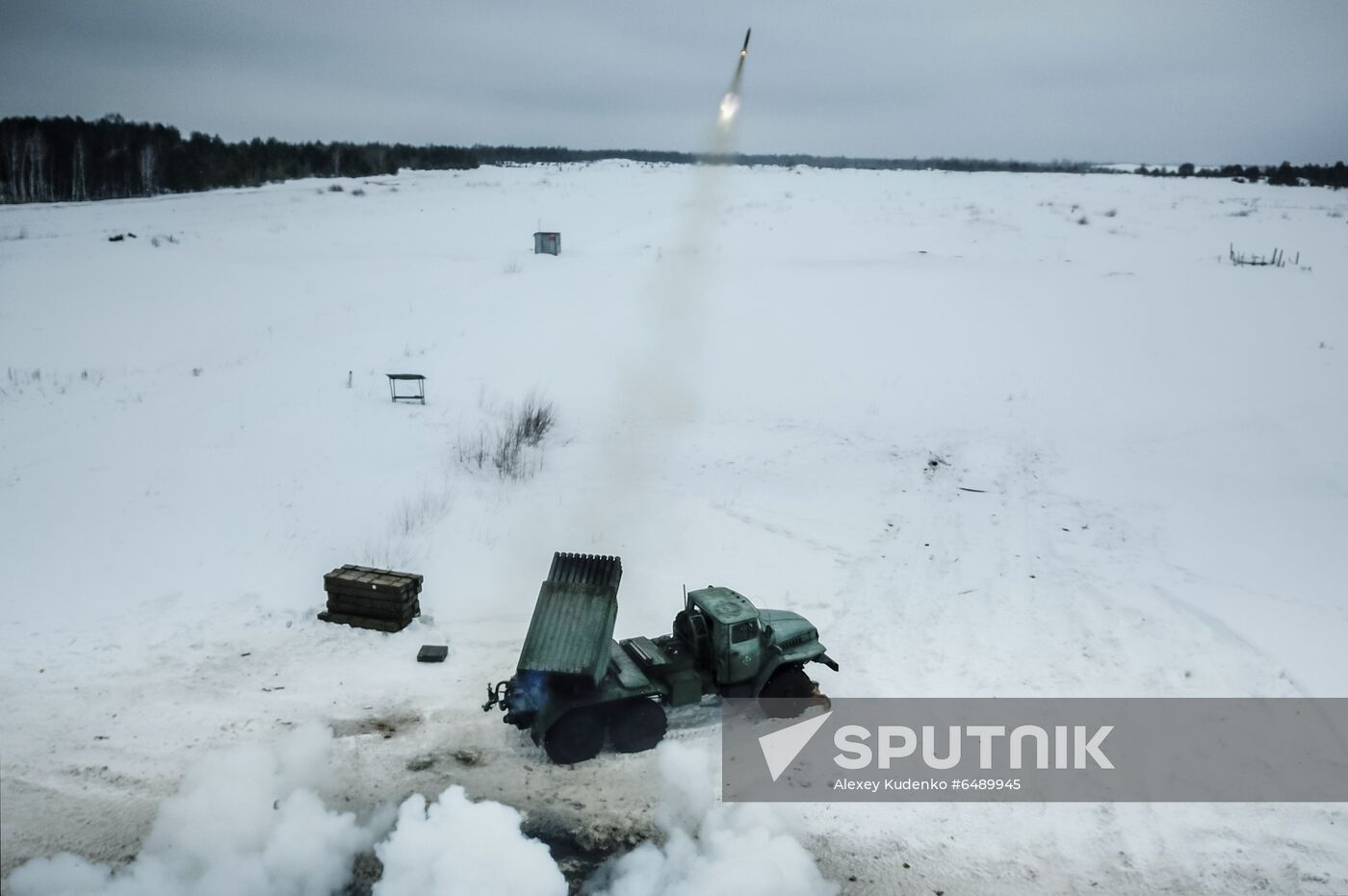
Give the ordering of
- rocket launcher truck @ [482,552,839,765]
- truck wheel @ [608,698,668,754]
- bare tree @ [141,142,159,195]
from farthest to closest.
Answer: bare tree @ [141,142,159,195] < truck wheel @ [608,698,668,754] < rocket launcher truck @ [482,552,839,765]

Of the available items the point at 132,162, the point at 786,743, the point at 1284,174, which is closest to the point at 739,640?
the point at 786,743

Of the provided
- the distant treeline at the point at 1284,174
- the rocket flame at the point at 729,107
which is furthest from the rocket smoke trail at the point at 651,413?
the distant treeline at the point at 1284,174

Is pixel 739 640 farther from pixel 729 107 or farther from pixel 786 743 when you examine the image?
pixel 729 107

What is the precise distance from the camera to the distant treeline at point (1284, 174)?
71312mm

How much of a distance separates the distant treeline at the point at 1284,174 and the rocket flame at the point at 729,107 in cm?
7702

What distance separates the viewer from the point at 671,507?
15.6m

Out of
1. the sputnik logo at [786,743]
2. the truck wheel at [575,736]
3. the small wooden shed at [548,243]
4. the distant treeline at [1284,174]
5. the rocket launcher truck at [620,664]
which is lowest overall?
the sputnik logo at [786,743]

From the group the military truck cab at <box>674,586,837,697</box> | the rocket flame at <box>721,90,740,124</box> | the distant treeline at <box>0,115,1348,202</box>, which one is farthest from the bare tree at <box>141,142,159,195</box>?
the military truck cab at <box>674,586,837,697</box>

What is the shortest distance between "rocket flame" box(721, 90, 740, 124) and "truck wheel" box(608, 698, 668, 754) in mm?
11112

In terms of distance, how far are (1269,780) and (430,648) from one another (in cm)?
1064

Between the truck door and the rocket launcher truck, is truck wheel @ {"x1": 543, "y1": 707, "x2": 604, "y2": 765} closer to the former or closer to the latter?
the rocket launcher truck

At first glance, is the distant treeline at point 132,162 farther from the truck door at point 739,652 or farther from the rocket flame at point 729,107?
the truck door at point 739,652

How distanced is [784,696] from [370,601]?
20.6 feet

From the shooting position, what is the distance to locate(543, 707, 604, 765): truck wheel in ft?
28.5
